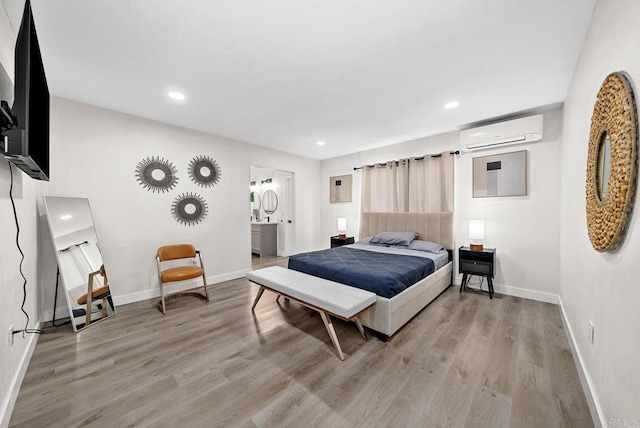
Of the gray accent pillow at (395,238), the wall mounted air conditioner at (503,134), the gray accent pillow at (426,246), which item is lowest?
the gray accent pillow at (426,246)

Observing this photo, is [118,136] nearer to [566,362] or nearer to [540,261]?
[566,362]

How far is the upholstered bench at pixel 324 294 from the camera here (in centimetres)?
197

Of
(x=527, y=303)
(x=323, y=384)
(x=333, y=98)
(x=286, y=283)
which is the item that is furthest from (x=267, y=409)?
(x=527, y=303)

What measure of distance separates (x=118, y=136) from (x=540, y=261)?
227 inches

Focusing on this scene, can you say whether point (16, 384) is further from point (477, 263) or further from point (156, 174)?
point (477, 263)

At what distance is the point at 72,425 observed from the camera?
1373 mm

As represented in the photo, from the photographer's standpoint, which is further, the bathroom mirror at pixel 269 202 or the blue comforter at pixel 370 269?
the bathroom mirror at pixel 269 202

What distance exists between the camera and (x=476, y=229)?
11.1 ft

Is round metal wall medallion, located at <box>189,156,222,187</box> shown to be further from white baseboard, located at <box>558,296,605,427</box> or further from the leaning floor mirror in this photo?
white baseboard, located at <box>558,296,605,427</box>

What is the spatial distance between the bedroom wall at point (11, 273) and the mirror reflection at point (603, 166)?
136 inches

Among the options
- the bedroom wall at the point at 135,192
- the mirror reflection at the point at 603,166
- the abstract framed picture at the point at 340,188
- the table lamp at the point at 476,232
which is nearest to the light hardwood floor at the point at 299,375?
the bedroom wall at the point at 135,192

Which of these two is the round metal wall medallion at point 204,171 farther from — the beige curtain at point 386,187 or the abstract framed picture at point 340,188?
the beige curtain at point 386,187

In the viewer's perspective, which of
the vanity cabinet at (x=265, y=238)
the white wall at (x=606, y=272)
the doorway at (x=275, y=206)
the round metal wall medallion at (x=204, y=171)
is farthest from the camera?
the vanity cabinet at (x=265, y=238)

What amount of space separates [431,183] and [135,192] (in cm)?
451
